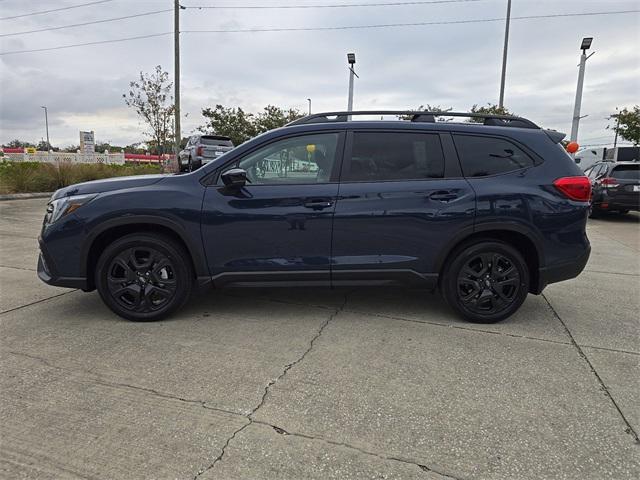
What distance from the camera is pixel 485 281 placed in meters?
4.04

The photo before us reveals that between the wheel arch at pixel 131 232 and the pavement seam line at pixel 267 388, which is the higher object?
the wheel arch at pixel 131 232

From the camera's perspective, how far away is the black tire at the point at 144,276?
389 centimetres

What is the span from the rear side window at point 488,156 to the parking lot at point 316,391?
1416 millimetres

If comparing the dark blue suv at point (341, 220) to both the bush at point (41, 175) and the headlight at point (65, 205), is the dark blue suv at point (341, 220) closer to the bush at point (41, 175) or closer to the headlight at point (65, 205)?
the headlight at point (65, 205)

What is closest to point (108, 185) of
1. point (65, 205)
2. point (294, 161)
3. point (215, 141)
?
point (65, 205)

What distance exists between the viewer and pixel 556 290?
17.2 ft

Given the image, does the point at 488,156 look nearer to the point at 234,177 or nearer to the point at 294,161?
the point at 294,161

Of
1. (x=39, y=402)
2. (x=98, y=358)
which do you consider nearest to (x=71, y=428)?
(x=39, y=402)

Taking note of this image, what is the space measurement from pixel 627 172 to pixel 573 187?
406 inches

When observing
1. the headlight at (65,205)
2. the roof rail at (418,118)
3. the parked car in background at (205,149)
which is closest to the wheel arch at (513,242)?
the roof rail at (418,118)

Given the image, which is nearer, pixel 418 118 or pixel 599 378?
pixel 599 378

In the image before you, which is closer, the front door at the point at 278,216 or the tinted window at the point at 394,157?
the front door at the point at 278,216

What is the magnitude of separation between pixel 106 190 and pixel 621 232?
1121 centimetres

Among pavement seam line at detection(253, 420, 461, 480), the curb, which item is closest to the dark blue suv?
pavement seam line at detection(253, 420, 461, 480)
